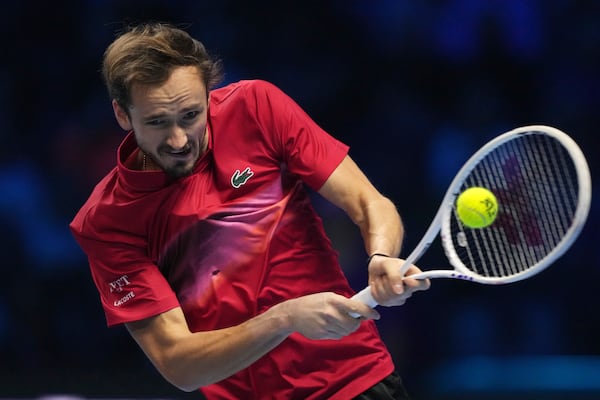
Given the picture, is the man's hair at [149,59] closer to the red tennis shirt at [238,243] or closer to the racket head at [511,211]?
the red tennis shirt at [238,243]

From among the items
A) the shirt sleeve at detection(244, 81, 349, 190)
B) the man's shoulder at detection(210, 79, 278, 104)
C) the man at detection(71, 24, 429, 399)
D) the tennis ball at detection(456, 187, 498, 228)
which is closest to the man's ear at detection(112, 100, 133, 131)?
the man at detection(71, 24, 429, 399)

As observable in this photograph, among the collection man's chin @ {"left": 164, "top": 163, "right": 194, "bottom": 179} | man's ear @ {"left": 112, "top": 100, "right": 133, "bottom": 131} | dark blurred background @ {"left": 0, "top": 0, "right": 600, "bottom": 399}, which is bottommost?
dark blurred background @ {"left": 0, "top": 0, "right": 600, "bottom": 399}

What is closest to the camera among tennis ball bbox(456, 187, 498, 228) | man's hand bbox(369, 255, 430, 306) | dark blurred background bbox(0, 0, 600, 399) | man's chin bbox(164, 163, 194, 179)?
man's hand bbox(369, 255, 430, 306)

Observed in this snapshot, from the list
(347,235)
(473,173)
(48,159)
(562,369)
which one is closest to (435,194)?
(347,235)

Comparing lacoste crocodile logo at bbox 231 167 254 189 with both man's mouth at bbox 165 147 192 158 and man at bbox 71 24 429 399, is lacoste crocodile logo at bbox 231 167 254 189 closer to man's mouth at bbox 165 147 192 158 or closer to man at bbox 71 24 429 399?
man at bbox 71 24 429 399

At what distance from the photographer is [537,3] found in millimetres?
6875

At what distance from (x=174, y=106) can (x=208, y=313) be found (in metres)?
0.72

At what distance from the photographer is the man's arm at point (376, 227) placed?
303cm

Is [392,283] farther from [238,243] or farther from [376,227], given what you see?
[238,243]

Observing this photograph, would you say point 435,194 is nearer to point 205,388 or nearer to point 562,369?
point 562,369

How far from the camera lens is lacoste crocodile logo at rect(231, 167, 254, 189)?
3.62 metres

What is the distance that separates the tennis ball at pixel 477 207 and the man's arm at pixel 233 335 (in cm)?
45

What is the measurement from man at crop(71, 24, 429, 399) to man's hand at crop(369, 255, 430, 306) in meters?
0.32

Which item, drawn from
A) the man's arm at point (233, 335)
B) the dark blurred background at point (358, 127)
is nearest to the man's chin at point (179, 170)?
the man's arm at point (233, 335)
